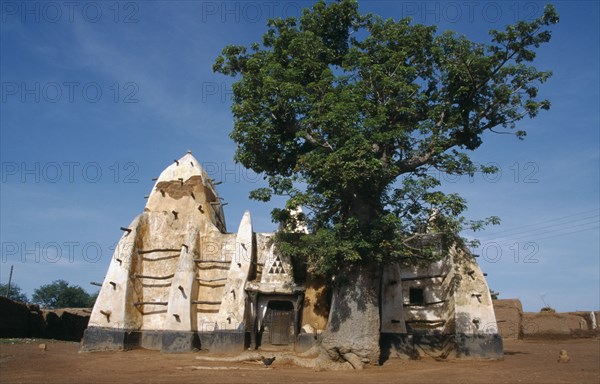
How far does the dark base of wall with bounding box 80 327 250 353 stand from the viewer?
1977 centimetres

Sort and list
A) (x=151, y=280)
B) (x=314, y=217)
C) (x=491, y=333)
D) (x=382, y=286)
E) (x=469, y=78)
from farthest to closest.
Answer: (x=151, y=280) < (x=382, y=286) < (x=491, y=333) < (x=314, y=217) < (x=469, y=78)

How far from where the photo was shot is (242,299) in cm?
2055

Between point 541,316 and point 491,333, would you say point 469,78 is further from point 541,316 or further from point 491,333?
point 541,316

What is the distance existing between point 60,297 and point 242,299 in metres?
54.3

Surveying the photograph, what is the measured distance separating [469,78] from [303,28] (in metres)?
5.96

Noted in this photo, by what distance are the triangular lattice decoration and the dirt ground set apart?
455cm

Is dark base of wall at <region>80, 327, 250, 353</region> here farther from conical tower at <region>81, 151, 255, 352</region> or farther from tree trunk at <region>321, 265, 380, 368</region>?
tree trunk at <region>321, 265, 380, 368</region>

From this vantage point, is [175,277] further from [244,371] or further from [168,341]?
[244,371]

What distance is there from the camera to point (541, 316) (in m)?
32.7

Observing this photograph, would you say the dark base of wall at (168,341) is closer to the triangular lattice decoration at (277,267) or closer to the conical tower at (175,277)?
the conical tower at (175,277)

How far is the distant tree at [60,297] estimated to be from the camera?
216 feet

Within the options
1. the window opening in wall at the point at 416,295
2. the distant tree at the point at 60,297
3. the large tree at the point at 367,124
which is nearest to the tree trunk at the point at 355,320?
the large tree at the point at 367,124

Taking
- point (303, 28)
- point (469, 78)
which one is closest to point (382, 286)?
point (469, 78)

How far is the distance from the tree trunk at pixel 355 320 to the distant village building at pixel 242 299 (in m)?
2.85
